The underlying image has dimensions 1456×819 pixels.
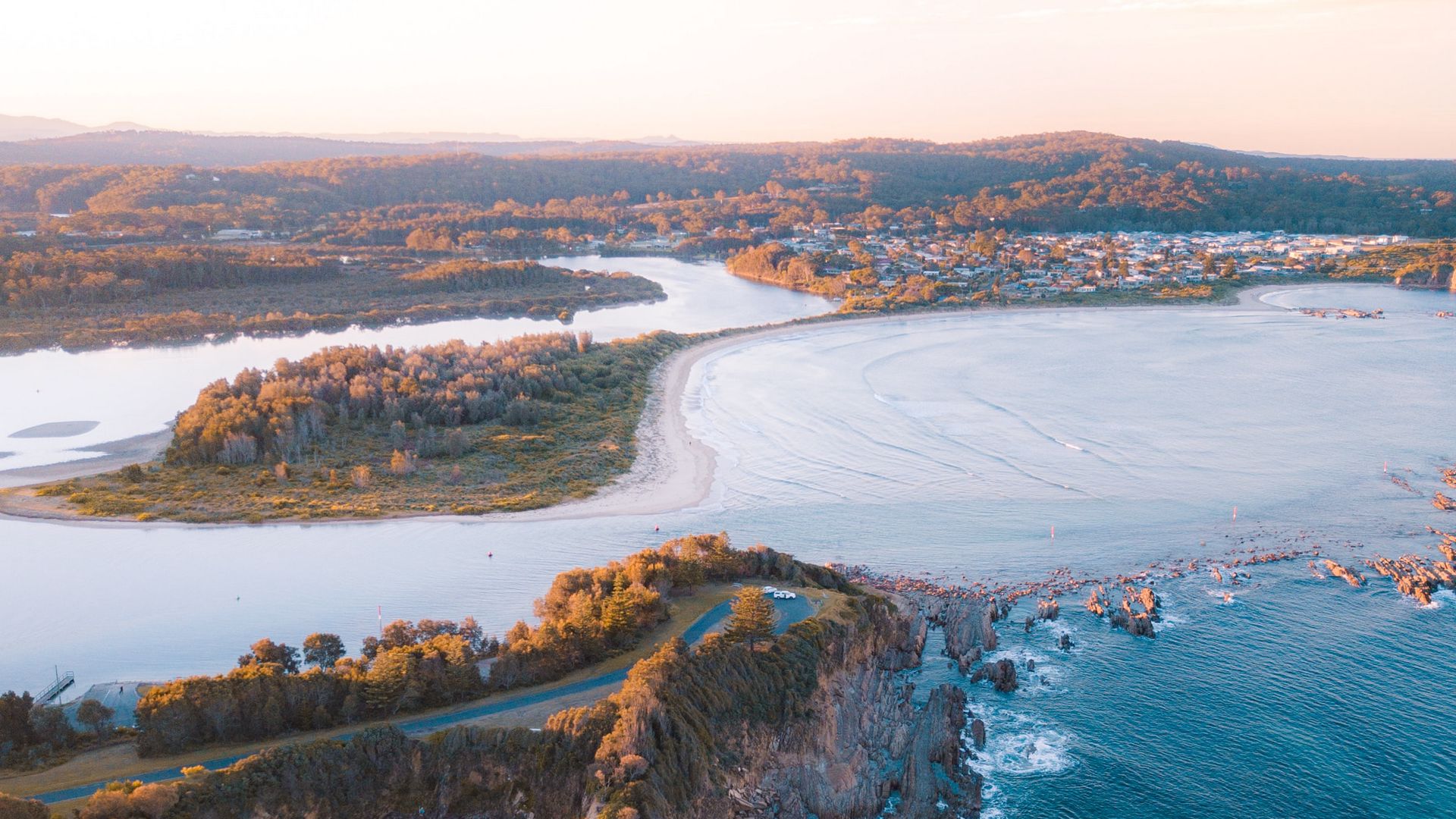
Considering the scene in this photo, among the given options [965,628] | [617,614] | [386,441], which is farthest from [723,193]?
[617,614]

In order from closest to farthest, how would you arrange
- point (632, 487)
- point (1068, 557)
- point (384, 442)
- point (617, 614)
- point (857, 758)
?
point (857, 758), point (617, 614), point (1068, 557), point (632, 487), point (384, 442)

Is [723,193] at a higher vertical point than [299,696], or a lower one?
higher

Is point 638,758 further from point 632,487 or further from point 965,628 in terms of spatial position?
point 632,487

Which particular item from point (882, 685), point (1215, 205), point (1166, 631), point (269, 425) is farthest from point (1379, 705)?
point (1215, 205)

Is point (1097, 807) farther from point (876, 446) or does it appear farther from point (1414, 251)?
point (1414, 251)

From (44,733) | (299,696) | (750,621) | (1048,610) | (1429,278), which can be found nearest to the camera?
(44,733)

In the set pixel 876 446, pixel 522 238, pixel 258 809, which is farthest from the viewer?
pixel 522 238

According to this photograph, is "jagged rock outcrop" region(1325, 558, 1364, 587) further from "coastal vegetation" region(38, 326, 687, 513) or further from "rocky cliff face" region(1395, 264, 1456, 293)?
"rocky cliff face" region(1395, 264, 1456, 293)
